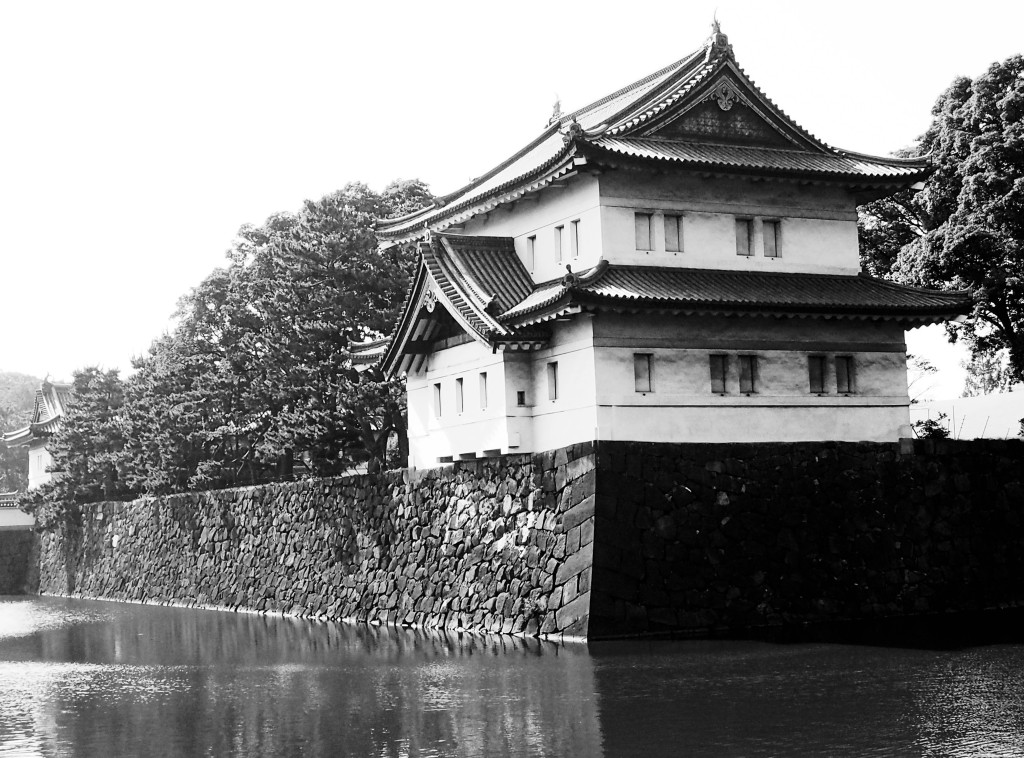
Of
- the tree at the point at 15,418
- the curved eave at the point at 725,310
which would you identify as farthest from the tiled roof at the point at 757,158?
the tree at the point at 15,418

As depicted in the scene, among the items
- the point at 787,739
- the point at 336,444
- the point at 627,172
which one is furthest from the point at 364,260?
the point at 787,739

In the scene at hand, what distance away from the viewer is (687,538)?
Answer: 899 inches

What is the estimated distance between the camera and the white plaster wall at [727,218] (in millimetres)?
25906

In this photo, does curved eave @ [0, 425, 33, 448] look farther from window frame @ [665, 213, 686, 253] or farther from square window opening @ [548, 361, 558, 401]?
window frame @ [665, 213, 686, 253]

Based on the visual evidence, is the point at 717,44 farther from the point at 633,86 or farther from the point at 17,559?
the point at 17,559

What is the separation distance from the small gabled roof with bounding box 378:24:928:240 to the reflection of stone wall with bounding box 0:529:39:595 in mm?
32904

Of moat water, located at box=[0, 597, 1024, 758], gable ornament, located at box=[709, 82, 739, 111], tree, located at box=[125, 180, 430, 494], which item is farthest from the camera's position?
tree, located at box=[125, 180, 430, 494]

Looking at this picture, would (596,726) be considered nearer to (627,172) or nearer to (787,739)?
(787,739)

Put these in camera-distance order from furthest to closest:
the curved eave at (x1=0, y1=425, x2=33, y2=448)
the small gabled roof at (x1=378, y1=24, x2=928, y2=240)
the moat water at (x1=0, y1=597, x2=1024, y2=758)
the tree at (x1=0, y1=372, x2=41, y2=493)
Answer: the tree at (x1=0, y1=372, x2=41, y2=493) < the curved eave at (x1=0, y1=425, x2=33, y2=448) < the small gabled roof at (x1=378, y1=24, x2=928, y2=240) < the moat water at (x1=0, y1=597, x2=1024, y2=758)

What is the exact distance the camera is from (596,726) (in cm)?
1437

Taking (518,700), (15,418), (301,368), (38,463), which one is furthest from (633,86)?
(15,418)

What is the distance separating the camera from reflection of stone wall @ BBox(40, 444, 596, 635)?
2286 centimetres

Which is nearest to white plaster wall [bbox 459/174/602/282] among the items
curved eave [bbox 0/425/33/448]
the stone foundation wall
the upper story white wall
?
the upper story white wall

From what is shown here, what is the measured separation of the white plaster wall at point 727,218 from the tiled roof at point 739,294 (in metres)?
0.38
